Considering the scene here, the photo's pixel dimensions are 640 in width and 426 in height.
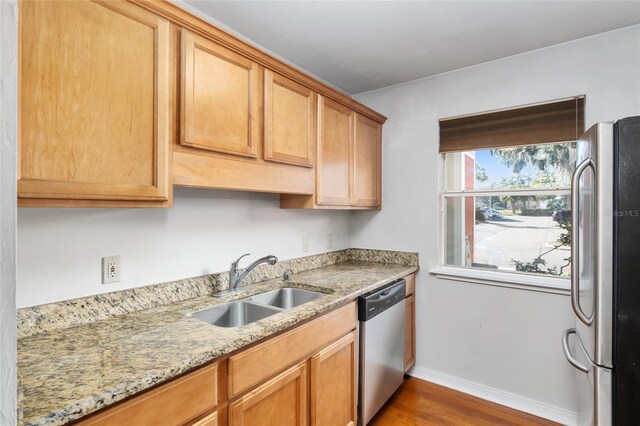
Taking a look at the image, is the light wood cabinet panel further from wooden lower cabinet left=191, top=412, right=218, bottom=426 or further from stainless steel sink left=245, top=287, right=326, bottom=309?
wooden lower cabinet left=191, top=412, right=218, bottom=426

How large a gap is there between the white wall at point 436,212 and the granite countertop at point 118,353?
133 centimetres

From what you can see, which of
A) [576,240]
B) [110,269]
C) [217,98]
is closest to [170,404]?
[110,269]

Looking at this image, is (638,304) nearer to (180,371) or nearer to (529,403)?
(529,403)

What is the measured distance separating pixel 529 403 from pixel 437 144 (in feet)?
6.55

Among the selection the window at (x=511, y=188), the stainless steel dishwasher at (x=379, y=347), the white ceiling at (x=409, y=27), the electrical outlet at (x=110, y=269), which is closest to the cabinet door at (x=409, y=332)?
the stainless steel dishwasher at (x=379, y=347)

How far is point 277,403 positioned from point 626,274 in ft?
4.91

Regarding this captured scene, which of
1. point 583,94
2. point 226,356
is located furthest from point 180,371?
point 583,94

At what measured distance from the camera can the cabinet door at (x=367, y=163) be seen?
2594mm

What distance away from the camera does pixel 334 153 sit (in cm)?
234

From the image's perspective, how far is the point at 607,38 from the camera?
204cm

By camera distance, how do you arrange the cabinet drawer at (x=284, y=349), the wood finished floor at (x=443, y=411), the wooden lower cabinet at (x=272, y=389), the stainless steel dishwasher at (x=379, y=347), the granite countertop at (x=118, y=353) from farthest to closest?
the wood finished floor at (x=443, y=411) < the stainless steel dishwasher at (x=379, y=347) < the cabinet drawer at (x=284, y=349) < the wooden lower cabinet at (x=272, y=389) < the granite countertop at (x=118, y=353)

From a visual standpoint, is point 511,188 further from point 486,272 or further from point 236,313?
point 236,313

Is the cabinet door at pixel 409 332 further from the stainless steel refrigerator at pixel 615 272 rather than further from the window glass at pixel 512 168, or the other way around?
the stainless steel refrigerator at pixel 615 272

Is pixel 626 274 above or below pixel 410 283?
above
